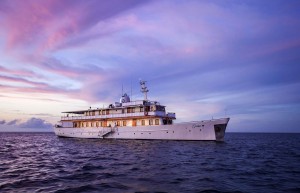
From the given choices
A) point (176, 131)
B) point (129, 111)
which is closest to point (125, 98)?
point (129, 111)

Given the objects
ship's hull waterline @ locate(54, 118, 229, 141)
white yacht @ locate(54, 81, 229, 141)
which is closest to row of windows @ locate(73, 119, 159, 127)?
white yacht @ locate(54, 81, 229, 141)

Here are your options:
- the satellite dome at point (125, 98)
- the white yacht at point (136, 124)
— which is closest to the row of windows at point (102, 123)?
the white yacht at point (136, 124)

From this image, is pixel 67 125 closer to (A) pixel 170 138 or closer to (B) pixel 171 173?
(A) pixel 170 138

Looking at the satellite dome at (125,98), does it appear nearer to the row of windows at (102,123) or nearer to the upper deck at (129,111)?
the upper deck at (129,111)

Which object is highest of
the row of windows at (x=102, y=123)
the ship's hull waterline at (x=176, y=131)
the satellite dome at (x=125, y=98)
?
the satellite dome at (x=125, y=98)

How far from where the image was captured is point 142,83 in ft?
176

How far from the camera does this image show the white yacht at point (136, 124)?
41.3m

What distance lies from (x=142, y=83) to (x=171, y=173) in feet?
128

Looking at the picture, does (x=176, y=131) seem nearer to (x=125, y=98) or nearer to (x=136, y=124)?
(x=136, y=124)

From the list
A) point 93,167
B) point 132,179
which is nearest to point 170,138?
point 93,167

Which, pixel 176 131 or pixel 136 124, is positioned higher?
pixel 136 124

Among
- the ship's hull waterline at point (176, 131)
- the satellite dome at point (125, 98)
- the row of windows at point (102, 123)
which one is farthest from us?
the satellite dome at point (125, 98)

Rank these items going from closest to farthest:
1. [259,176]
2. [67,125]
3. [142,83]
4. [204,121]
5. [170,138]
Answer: [259,176] < [204,121] < [170,138] < [142,83] < [67,125]

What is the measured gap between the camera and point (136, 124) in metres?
49.2
